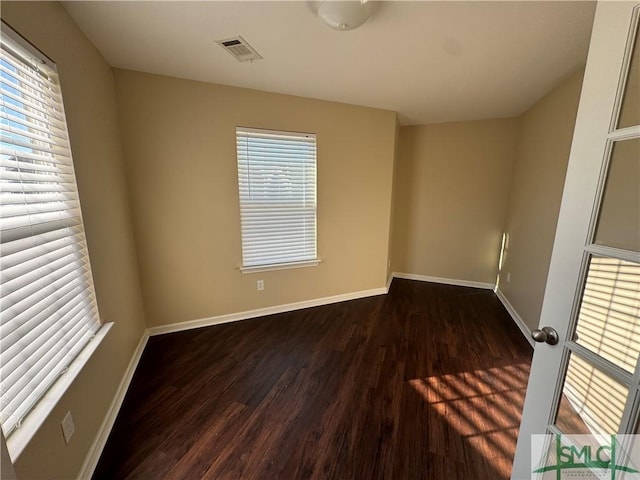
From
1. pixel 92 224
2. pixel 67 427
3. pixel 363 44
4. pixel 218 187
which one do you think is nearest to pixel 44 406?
pixel 67 427

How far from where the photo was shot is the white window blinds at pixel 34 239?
3.29 ft

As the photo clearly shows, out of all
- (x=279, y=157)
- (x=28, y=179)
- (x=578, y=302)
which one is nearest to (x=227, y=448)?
(x=28, y=179)

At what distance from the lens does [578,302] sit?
85cm

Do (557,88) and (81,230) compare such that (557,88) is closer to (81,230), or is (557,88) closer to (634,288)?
(634,288)

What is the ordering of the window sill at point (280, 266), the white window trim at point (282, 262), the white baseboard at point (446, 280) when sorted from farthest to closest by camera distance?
the white baseboard at point (446, 280) < the window sill at point (280, 266) < the white window trim at point (282, 262)

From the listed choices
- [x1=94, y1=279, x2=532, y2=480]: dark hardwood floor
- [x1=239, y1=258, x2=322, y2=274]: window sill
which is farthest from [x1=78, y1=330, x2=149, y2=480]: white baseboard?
[x1=239, y1=258, x2=322, y2=274]: window sill

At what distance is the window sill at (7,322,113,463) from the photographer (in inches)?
36.5

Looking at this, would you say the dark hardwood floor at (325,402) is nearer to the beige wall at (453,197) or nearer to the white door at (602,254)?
the white door at (602,254)

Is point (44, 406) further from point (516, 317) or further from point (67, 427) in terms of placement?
point (516, 317)

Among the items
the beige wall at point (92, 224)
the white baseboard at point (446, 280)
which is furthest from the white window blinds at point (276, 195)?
the white baseboard at point (446, 280)

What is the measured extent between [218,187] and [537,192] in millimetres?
3234

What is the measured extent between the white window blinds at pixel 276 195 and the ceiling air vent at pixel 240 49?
0.73 meters

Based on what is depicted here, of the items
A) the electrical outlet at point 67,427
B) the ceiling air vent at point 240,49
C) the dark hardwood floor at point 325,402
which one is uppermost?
the ceiling air vent at point 240,49

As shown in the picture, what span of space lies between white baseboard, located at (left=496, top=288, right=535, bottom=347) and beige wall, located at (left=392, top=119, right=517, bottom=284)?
44cm
